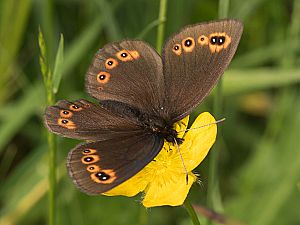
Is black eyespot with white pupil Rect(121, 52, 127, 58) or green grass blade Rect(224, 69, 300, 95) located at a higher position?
black eyespot with white pupil Rect(121, 52, 127, 58)

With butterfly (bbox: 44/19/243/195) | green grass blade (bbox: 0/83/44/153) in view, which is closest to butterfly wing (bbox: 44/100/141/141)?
butterfly (bbox: 44/19/243/195)

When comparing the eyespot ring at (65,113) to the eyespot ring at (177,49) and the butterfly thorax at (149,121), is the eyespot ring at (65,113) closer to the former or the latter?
the butterfly thorax at (149,121)

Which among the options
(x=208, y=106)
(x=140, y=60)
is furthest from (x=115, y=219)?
(x=140, y=60)

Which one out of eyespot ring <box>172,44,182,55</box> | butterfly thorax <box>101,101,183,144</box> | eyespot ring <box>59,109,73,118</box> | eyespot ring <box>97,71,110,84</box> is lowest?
butterfly thorax <box>101,101,183,144</box>

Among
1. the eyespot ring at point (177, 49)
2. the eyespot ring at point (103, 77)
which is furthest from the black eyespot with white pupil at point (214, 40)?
the eyespot ring at point (103, 77)

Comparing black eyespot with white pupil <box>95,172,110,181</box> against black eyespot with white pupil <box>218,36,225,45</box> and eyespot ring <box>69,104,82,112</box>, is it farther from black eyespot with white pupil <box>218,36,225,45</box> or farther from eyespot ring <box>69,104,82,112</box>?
black eyespot with white pupil <box>218,36,225,45</box>

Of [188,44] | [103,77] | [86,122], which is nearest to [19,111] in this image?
[103,77]
